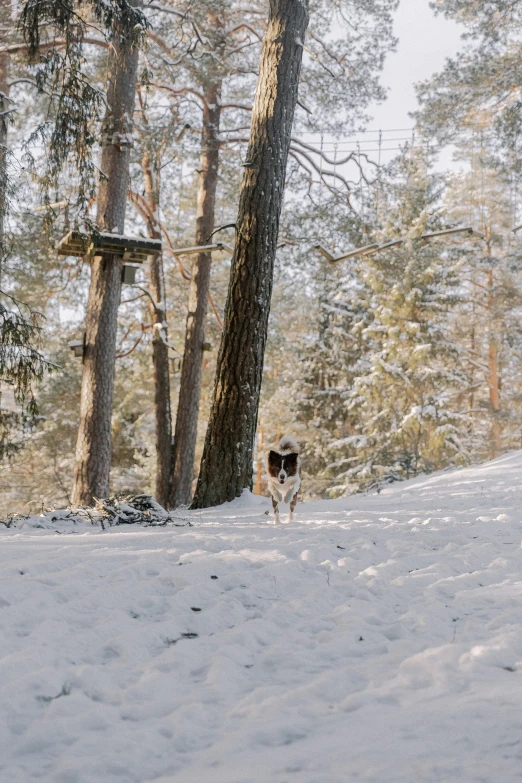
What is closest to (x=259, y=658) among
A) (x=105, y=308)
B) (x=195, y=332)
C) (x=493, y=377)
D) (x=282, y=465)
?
(x=282, y=465)

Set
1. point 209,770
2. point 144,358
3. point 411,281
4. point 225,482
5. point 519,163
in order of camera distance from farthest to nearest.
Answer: point 411,281 → point 144,358 → point 519,163 → point 225,482 → point 209,770

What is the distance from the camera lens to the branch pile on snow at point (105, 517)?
16.4ft

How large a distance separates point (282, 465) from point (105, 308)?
465 centimetres

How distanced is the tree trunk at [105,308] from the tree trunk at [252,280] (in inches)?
111

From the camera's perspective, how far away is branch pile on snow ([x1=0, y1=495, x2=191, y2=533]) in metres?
5.01

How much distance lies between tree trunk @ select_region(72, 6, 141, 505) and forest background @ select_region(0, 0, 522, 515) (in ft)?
1.53

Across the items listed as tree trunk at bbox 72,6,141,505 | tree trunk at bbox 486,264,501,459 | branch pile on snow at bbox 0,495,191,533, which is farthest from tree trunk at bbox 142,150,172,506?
tree trunk at bbox 486,264,501,459

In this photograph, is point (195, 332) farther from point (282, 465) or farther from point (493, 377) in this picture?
point (493, 377)

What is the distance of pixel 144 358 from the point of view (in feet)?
55.4

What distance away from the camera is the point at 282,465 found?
5621 mm

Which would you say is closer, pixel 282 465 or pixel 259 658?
pixel 259 658

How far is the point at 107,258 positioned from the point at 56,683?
7.66m

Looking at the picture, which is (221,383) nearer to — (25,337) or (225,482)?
(225,482)

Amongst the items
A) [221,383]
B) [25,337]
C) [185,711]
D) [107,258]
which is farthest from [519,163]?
[185,711]
